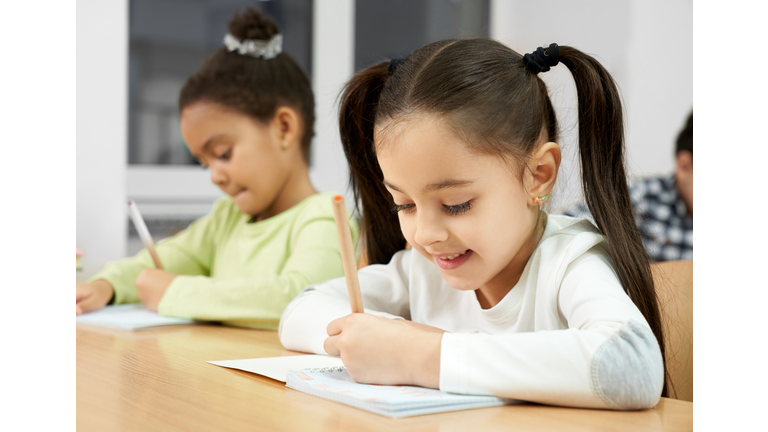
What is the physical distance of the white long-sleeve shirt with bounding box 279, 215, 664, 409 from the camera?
0.54m

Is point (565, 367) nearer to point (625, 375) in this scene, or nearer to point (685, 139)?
point (625, 375)

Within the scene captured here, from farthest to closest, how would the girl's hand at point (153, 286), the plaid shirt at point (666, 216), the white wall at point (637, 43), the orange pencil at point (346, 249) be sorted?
the white wall at point (637, 43) < the plaid shirt at point (666, 216) < the girl's hand at point (153, 286) < the orange pencil at point (346, 249)

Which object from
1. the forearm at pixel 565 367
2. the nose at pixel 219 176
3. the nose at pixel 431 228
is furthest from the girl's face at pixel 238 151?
the forearm at pixel 565 367

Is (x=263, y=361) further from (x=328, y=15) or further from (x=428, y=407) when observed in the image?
(x=328, y=15)

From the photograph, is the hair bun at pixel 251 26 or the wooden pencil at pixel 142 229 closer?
the wooden pencil at pixel 142 229

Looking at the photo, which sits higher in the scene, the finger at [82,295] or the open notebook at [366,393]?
the open notebook at [366,393]

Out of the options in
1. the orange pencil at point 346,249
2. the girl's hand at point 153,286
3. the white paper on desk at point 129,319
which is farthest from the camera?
the girl's hand at point 153,286

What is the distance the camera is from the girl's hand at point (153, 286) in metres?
1.16

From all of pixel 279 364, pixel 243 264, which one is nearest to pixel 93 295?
pixel 243 264

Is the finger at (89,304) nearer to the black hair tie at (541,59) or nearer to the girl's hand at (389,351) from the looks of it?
the girl's hand at (389,351)

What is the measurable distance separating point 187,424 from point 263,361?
24cm

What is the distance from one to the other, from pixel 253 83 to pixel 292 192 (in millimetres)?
226
